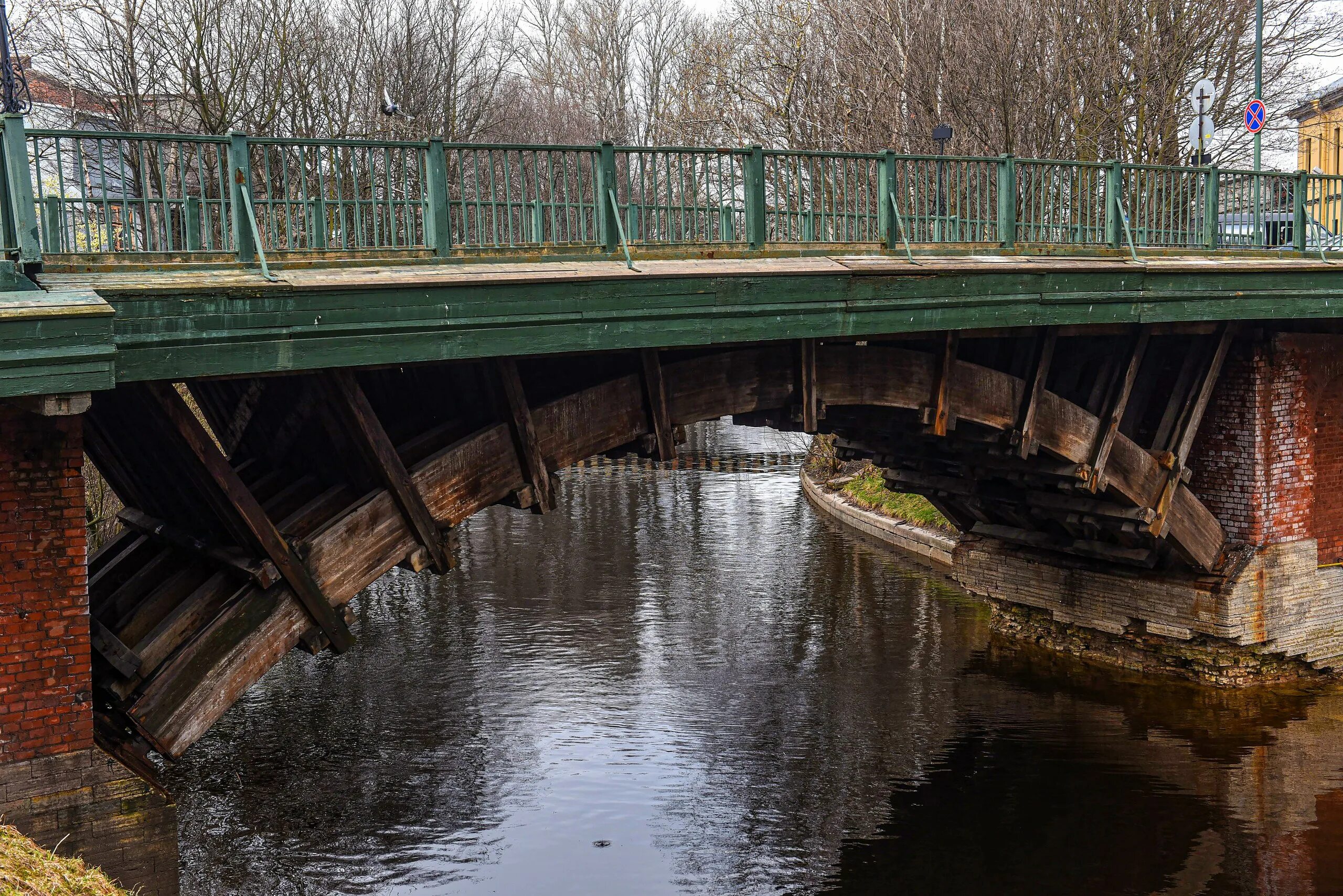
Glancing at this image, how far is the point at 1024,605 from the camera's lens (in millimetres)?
16906

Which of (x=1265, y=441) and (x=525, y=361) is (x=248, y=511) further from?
(x=1265, y=441)

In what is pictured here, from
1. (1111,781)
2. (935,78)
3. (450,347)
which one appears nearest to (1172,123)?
(935,78)

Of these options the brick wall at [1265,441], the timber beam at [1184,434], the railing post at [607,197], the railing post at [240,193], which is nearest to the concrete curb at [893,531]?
the brick wall at [1265,441]

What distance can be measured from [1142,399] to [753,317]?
6.75 meters

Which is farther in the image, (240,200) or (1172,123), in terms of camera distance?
(1172,123)

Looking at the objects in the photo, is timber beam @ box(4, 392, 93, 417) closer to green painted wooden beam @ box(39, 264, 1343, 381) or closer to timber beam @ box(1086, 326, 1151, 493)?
green painted wooden beam @ box(39, 264, 1343, 381)

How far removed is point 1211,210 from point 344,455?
922cm

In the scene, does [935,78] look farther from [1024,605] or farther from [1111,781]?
[1111,781]

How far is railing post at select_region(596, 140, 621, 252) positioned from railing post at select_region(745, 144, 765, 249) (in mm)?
1117

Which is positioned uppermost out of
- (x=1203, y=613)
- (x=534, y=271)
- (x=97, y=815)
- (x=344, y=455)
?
(x=534, y=271)

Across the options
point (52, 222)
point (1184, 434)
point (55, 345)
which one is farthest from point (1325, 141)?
point (55, 345)

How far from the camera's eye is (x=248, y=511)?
7.91m

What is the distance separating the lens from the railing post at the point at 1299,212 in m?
13.9

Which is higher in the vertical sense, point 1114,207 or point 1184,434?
point 1114,207
